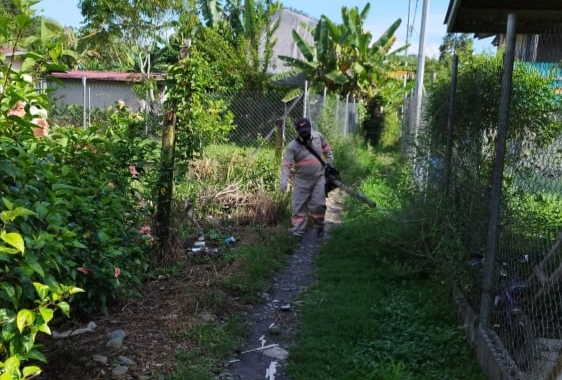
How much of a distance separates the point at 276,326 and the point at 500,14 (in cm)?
344

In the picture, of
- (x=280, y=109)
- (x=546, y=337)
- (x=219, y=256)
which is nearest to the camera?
(x=546, y=337)

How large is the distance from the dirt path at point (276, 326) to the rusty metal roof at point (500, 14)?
9.80 feet

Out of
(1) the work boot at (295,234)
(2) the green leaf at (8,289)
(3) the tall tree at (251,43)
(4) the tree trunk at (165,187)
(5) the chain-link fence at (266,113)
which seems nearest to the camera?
(2) the green leaf at (8,289)

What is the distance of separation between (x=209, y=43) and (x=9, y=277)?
61.5 feet

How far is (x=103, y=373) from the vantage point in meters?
3.71

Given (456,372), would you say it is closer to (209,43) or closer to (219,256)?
(219,256)

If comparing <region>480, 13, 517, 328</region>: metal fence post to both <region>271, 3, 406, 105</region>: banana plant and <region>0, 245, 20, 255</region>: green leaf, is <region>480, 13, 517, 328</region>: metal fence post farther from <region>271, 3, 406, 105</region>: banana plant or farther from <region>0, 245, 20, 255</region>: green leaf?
<region>271, 3, 406, 105</region>: banana plant

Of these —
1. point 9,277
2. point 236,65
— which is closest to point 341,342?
point 9,277

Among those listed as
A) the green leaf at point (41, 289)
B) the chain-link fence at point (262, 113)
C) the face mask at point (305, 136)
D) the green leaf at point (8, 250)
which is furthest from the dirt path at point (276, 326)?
the chain-link fence at point (262, 113)

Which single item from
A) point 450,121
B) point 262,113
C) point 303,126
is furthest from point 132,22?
point 450,121

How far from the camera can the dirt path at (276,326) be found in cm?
420

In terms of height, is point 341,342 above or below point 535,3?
below

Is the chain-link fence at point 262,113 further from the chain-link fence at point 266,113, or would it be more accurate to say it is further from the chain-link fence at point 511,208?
the chain-link fence at point 511,208

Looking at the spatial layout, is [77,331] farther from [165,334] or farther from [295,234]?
[295,234]
